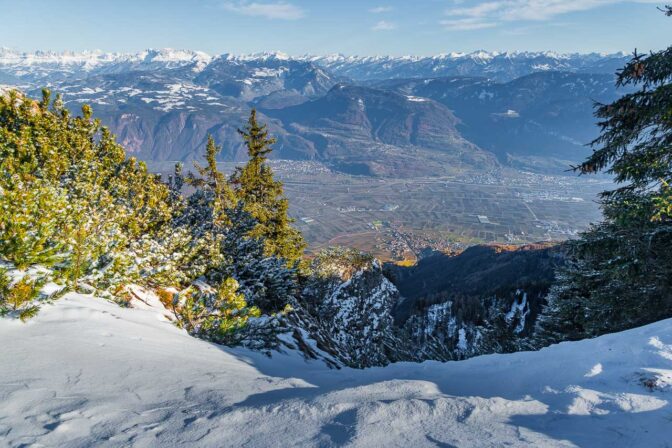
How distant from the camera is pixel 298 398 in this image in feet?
12.6

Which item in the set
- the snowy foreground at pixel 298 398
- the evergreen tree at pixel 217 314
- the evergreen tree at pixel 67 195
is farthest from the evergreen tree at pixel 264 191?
the snowy foreground at pixel 298 398

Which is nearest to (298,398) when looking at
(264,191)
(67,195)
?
(67,195)

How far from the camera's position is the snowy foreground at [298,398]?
309 cm

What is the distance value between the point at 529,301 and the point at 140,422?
56283 millimetres

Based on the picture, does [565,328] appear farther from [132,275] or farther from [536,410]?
[132,275]

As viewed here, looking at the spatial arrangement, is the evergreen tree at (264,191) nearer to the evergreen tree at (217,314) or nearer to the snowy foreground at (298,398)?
the evergreen tree at (217,314)

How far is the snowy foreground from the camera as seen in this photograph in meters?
3.09

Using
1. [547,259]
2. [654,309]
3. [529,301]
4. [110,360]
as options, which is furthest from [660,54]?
[547,259]

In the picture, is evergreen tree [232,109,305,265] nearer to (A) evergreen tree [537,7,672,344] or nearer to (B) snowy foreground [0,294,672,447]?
(A) evergreen tree [537,7,672,344]

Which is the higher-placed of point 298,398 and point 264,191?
point 298,398

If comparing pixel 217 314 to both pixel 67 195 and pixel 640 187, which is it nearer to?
pixel 67 195

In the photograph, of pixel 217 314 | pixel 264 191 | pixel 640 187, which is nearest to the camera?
pixel 217 314

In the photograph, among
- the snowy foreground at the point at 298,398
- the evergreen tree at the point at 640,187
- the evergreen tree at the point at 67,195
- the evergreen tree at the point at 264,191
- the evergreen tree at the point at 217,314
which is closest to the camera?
the snowy foreground at the point at 298,398

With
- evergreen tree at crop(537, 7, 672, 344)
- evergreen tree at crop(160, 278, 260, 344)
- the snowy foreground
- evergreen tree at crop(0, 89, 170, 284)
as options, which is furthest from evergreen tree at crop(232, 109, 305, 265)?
the snowy foreground
